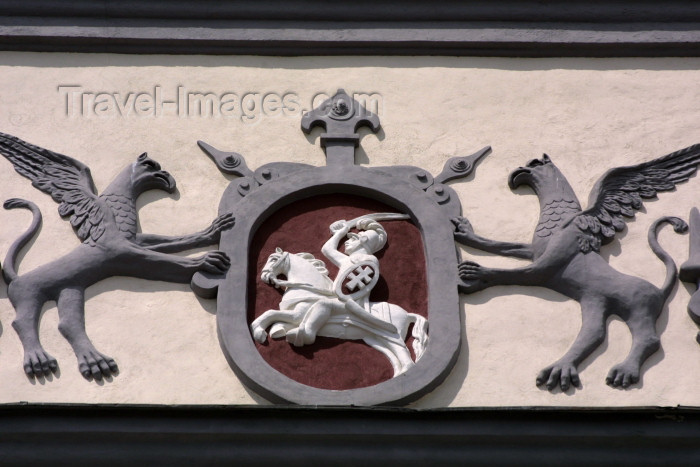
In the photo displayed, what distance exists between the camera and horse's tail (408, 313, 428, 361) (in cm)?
958

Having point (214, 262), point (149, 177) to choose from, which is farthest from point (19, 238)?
point (214, 262)

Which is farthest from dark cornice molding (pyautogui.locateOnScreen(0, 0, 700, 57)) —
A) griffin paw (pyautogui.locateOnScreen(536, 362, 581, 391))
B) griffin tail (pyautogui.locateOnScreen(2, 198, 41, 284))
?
griffin paw (pyautogui.locateOnScreen(536, 362, 581, 391))

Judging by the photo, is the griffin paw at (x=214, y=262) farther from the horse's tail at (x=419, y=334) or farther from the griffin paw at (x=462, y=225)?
the griffin paw at (x=462, y=225)

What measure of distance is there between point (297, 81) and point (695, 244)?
8.20ft

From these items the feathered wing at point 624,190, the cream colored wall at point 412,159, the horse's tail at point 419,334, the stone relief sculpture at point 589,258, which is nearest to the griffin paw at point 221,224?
the cream colored wall at point 412,159

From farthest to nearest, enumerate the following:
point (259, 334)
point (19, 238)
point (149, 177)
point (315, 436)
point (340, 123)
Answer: point (340, 123) < point (149, 177) < point (19, 238) < point (259, 334) < point (315, 436)

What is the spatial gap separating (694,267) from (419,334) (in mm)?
1528

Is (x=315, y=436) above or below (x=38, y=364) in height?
below

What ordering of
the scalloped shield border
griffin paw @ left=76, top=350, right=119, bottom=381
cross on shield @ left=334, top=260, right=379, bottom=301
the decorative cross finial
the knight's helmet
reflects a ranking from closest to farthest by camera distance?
the scalloped shield border → griffin paw @ left=76, top=350, right=119, bottom=381 → cross on shield @ left=334, top=260, right=379, bottom=301 → the knight's helmet → the decorative cross finial

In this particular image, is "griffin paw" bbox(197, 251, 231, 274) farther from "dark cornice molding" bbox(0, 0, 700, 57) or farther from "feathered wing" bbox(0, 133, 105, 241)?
"dark cornice molding" bbox(0, 0, 700, 57)

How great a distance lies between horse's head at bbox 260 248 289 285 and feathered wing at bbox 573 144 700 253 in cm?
158

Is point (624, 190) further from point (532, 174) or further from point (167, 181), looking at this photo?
point (167, 181)

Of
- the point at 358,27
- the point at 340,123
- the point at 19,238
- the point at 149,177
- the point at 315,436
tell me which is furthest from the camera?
the point at 358,27

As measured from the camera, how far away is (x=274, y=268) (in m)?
9.87
